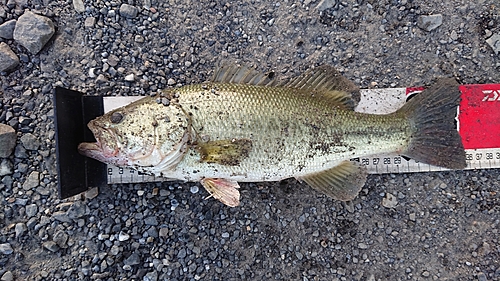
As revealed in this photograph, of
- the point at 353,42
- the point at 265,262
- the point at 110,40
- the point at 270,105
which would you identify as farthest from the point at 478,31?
the point at 110,40

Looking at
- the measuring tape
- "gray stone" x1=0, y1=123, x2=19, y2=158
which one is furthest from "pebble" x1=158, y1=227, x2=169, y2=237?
the measuring tape

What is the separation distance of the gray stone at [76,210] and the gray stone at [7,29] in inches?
67.0

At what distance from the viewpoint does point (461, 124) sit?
11.5ft

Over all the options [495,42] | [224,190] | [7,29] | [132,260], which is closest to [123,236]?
[132,260]

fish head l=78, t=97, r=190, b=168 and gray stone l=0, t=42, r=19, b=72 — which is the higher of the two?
gray stone l=0, t=42, r=19, b=72

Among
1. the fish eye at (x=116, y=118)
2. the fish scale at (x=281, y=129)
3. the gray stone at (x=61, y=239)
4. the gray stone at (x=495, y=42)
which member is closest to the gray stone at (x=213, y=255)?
the fish scale at (x=281, y=129)

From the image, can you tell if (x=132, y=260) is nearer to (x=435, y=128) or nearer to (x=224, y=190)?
(x=224, y=190)

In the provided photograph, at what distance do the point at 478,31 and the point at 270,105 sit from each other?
242 cm

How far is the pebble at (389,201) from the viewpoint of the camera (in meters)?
3.52

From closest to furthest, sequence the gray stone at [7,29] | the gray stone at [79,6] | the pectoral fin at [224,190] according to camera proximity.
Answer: the pectoral fin at [224,190], the gray stone at [7,29], the gray stone at [79,6]

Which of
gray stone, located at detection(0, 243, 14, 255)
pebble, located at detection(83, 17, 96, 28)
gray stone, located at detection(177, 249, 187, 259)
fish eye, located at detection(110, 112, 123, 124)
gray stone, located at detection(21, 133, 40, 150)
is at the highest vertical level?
pebble, located at detection(83, 17, 96, 28)

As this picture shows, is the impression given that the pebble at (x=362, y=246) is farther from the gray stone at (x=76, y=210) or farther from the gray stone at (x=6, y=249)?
the gray stone at (x=6, y=249)

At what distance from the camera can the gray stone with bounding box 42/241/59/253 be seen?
3230mm

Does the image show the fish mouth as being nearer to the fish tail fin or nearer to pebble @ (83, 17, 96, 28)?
pebble @ (83, 17, 96, 28)
